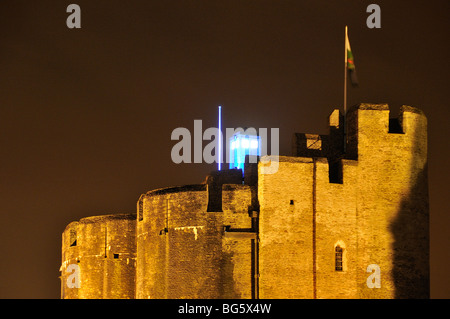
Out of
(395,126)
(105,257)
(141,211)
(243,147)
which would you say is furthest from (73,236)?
(395,126)

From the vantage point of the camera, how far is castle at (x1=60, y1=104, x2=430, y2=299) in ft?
174

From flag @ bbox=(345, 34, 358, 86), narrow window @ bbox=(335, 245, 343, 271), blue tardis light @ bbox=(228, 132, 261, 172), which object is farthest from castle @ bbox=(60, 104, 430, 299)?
blue tardis light @ bbox=(228, 132, 261, 172)

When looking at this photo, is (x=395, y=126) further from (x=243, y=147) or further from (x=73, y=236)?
(x=73, y=236)

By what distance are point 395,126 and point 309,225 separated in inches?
295

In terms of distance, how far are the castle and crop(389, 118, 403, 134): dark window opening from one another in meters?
0.05

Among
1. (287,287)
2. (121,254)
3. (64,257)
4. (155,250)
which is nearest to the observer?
(287,287)

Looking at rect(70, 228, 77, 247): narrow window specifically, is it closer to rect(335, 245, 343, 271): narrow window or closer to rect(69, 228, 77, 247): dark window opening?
rect(69, 228, 77, 247): dark window opening

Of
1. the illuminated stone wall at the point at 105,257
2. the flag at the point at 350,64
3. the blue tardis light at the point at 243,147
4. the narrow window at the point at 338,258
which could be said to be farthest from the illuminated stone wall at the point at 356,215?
the illuminated stone wall at the point at 105,257

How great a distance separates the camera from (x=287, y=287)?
2063 inches

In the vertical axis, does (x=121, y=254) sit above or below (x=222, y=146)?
below
